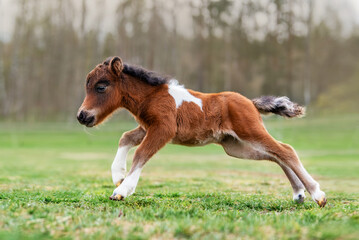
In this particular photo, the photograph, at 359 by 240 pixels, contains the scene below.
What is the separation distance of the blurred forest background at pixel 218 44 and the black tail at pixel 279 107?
2784 centimetres

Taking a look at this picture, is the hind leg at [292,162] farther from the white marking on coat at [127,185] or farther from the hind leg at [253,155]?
the white marking on coat at [127,185]

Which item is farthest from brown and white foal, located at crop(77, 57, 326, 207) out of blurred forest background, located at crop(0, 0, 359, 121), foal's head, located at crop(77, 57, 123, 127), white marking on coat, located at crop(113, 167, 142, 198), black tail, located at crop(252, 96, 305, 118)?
blurred forest background, located at crop(0, 0, 359, 121)

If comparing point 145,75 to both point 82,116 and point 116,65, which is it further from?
point 82,116

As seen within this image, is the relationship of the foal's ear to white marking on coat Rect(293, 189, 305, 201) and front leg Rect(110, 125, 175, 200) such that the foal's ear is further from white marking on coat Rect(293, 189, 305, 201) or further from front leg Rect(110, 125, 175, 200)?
white marking on coat Rect(293, 189, 305, 201)

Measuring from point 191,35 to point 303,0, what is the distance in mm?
10754

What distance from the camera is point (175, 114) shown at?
19.0ft

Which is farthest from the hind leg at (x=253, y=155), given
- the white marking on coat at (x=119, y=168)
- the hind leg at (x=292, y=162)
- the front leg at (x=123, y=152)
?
the white marking on coat at (x=119, y=168)

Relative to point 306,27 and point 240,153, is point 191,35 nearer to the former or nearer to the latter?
point 306,27

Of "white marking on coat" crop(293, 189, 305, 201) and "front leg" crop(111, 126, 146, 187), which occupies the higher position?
"front leg" crop(111, 126, 146, 187)

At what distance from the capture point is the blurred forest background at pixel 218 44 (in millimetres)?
34688

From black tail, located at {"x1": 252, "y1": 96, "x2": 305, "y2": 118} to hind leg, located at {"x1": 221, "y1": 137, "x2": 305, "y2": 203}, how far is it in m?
0.66

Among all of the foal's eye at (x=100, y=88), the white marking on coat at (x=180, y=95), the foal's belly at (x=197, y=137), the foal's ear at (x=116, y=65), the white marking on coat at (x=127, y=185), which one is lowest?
the white marking on coat at (x=127, y=185)

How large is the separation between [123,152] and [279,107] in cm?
251

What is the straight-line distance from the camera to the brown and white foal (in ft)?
19.1
